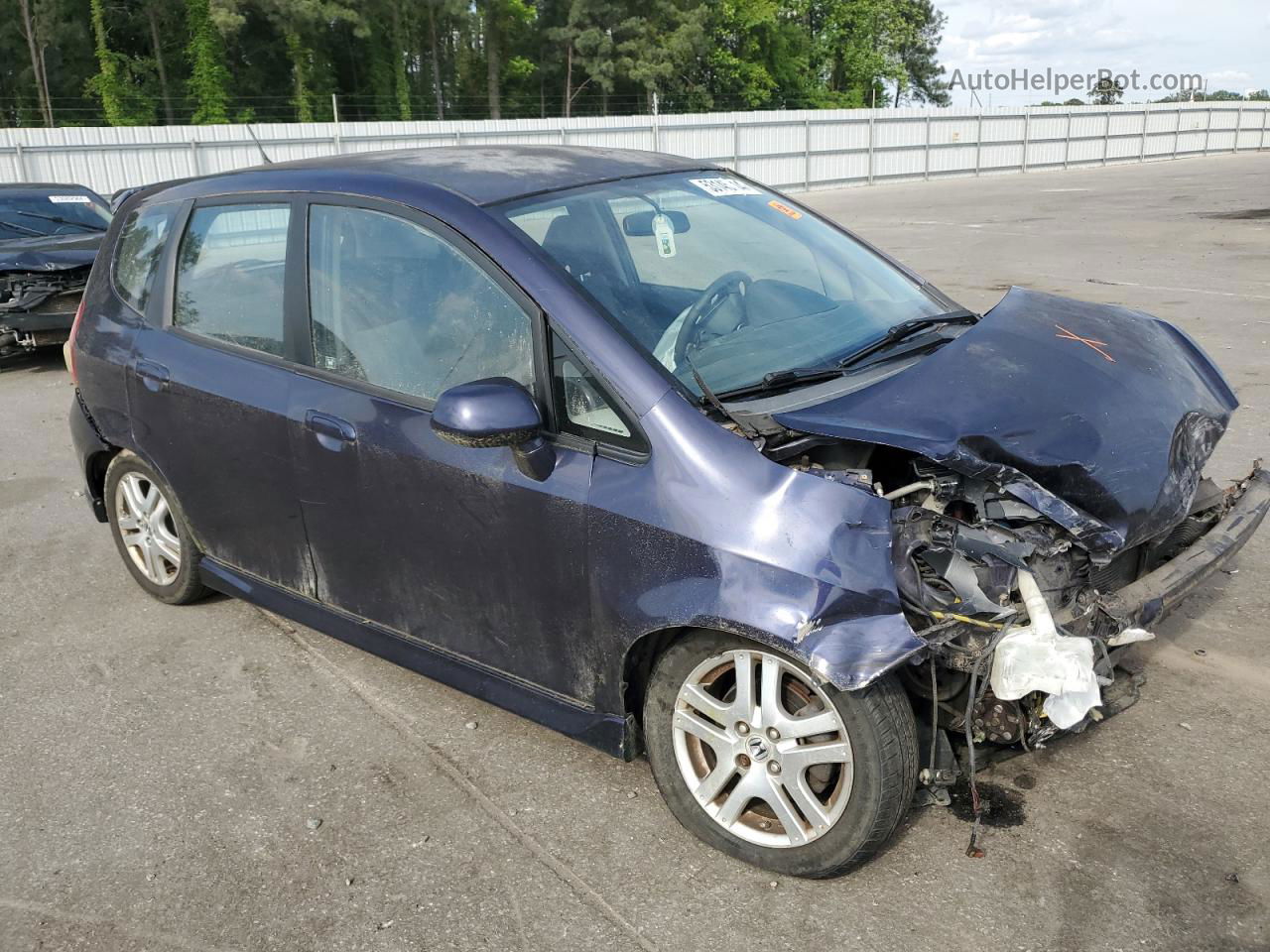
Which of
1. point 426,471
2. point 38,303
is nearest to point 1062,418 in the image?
point 426,471

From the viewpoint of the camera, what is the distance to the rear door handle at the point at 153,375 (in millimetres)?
4051

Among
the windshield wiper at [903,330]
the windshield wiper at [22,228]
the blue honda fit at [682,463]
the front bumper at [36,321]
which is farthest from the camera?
the windshield wiper at [22,228]

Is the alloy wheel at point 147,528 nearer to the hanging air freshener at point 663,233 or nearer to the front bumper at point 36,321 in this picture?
the hanging air freshener at point 663,233

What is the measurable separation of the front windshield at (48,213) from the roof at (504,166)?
8.29m

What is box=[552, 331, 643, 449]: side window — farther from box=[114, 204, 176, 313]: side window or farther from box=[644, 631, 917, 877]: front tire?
box=[114, 204, 176, 313]: side window

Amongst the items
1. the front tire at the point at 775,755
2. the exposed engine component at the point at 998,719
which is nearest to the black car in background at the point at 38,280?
the front tire at the point at 775,755

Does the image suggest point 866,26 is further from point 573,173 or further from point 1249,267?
point 573,173

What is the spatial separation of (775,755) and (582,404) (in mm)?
1026

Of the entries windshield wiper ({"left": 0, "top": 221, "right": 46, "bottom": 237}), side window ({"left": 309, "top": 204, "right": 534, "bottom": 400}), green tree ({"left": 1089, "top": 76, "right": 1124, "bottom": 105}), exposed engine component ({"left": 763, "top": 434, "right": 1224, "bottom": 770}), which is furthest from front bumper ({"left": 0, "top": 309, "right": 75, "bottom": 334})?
green tree ({"left": 1089, "top": 76, "right": 1124, "bottom": 105})

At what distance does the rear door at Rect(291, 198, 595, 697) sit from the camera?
3.01 m

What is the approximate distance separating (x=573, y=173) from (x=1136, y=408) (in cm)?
186

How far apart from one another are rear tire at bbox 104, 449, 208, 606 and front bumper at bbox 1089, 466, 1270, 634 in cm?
330

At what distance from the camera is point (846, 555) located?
2.56 m

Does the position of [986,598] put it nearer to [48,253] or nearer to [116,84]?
[48,253]
